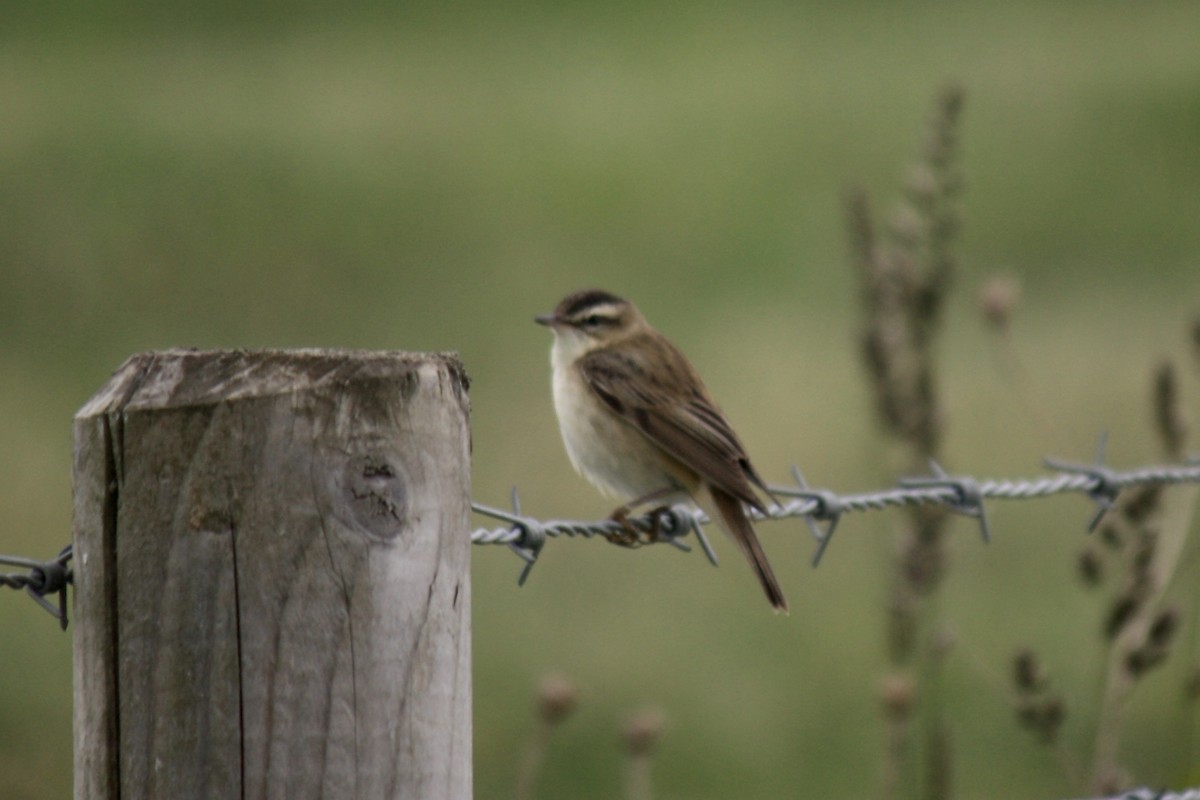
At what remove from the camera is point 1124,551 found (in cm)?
551

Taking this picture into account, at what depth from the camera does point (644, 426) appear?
5.91 m

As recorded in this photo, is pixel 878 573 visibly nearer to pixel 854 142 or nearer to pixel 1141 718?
pixel 1141 718

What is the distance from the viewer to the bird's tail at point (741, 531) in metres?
5.28

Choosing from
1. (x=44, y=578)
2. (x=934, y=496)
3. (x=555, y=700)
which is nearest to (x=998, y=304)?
(x=934, y=496)

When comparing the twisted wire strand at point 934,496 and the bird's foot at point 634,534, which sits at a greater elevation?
the twisted wire strand at point 934,496

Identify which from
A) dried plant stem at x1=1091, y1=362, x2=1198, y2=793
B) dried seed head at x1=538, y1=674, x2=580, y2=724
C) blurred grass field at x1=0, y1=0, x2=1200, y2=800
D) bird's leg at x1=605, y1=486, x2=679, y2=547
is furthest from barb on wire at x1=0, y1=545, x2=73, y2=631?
blurred grass field at x1=0, y1=0, x2=1200, y2=800

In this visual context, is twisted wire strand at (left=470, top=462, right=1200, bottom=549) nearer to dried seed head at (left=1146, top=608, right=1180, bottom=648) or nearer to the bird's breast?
dried seed head at (left=1146, top=608, right=1180, bottom=648)

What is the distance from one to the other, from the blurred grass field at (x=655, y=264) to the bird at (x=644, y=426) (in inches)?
31.0

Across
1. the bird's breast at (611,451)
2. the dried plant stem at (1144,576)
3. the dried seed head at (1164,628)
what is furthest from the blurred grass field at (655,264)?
the dried seed head at (1164,628)

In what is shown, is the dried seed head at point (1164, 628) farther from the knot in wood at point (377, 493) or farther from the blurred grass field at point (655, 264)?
the knot in wood at point (377, 493)

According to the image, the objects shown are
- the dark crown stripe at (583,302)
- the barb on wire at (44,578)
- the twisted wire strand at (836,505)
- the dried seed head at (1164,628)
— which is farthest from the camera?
the dark crown stripe at (583,302)

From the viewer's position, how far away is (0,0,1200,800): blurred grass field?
9.67 meters

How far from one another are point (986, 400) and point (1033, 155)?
262 inches

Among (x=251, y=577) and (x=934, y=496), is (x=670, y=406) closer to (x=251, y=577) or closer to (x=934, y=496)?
(x=934, y=496)
